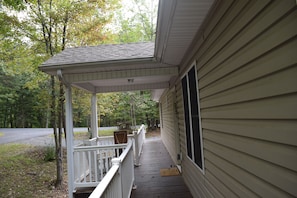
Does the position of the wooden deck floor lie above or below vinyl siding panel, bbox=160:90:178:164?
below

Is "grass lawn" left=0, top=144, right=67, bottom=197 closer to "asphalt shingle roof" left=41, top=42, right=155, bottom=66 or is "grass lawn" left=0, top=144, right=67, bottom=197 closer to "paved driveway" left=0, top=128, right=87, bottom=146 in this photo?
"paved driveway" left=0, top=128, right=87, bottom=146

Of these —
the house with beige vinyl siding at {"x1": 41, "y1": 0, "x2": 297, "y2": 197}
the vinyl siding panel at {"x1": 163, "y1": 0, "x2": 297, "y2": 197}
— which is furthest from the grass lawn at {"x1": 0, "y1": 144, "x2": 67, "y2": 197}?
the vinyl siding panel at {"x1": 163, "y1": 0, "x2": 297, "y2": 197}

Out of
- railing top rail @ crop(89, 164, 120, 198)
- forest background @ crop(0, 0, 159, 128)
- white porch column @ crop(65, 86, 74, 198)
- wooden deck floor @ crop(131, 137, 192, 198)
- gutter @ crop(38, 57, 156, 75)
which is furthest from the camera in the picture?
forest background @ crop(0, 0, 159, 128)

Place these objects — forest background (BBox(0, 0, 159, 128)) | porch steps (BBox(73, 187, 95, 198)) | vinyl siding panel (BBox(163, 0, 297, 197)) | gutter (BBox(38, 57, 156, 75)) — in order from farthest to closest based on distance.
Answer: forest background (BBox(0, 0, 159, 128))
porch steps (BBox(73, 187, 95, 198))
gutter (BBox(38, 57, 156, 75))
vinyl siding panel (BBox(163, 0, 297, 197))

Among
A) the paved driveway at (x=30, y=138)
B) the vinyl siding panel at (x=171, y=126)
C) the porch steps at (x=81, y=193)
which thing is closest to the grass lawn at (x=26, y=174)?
the paved driveway at (x=30, y=138)

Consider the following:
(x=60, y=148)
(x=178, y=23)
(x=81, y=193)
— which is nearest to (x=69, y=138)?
(x=81, y=193)

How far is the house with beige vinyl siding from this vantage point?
1.15 metres

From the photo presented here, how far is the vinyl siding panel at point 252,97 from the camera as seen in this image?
3.73ft

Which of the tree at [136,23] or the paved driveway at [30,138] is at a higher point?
the tree at [136,23]

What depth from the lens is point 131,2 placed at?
17.6 m

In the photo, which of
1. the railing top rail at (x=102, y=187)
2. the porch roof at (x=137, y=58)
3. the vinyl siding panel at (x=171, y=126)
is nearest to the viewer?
the railing top rail at (x=102, y=187)

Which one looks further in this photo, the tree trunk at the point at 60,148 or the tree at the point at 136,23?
the tree at the point at 136,23

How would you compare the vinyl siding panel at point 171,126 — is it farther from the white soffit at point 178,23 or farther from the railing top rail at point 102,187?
the railing top rail at point 102,187

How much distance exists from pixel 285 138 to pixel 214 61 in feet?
4.50
